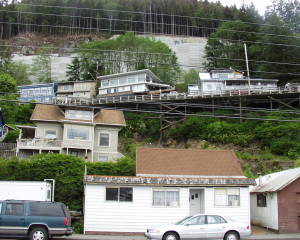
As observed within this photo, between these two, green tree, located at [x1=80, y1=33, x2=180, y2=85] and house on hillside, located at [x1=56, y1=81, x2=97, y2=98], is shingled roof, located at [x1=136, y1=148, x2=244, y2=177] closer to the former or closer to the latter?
house on hillside, located at [x1=56, y1=81, x2=97, y2=98]

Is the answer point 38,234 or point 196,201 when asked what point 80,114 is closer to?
point 196,201

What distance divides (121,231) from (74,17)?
347 ft

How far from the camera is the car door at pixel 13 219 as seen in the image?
14.7 metres

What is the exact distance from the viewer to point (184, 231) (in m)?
15.9

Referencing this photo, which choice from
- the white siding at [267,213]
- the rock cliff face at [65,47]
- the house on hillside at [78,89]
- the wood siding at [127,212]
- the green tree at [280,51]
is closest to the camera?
the wood siding at [127,212]

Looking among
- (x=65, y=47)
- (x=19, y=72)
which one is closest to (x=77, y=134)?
(x=19, y=72)

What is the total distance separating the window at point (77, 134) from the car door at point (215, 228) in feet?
73.6

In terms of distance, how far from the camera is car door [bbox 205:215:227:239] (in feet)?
53.0

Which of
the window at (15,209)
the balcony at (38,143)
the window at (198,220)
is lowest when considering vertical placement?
the window at (198,220)

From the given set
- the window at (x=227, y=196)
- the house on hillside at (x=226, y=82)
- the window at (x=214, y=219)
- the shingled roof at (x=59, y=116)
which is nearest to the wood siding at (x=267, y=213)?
the window at (x=227, y=196)

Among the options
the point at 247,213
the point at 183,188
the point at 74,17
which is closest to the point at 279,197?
the point at 247,213

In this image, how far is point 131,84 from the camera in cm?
6200

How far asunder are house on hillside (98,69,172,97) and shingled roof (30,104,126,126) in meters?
20.5

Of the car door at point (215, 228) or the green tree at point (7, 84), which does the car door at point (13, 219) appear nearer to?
the car door at point (215, 228)
